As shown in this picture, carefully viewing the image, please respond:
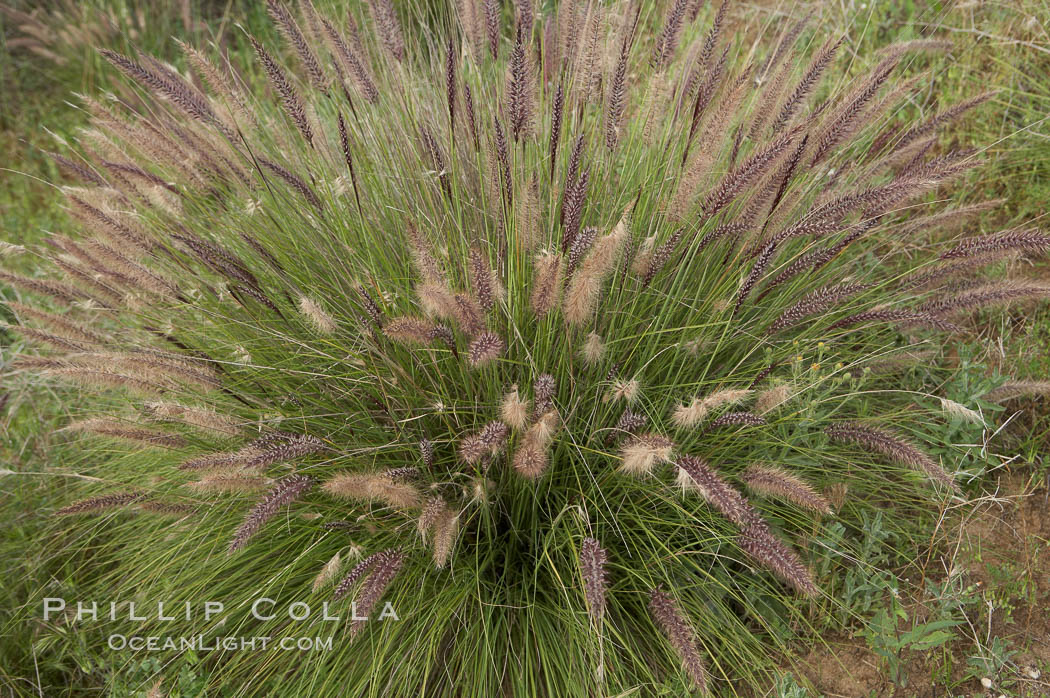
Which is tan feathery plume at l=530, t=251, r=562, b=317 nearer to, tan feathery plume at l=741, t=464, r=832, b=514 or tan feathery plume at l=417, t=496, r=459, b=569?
tan feathery plume at l=417, t=496, r=459, b=569

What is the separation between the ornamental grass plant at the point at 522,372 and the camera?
7.41 ft

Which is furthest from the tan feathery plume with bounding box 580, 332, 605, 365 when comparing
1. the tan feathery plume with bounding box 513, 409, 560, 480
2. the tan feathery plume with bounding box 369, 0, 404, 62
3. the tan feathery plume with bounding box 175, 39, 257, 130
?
the tan feathery plume with bounding box 175, 39, 257, 130

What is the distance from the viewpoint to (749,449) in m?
2.70

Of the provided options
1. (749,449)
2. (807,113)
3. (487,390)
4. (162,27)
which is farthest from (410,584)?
(162,27)

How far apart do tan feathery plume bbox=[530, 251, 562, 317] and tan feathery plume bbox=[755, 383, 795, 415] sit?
66 centimetres

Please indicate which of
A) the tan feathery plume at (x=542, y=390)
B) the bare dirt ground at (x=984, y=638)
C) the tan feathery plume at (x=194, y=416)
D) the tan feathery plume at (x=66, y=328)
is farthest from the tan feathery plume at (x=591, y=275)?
the tan feathery plume at (x=66, y=328)

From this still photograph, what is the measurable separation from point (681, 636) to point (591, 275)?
995 mm

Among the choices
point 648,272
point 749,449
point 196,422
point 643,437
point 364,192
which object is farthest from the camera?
point 364,192

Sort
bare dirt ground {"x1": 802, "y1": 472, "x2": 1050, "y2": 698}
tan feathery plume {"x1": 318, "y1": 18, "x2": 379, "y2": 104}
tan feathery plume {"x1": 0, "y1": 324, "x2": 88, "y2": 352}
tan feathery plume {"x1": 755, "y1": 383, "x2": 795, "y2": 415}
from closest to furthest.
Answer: tan feathery plume {"x1": 755, "y1": 383, "x2": 795, "y2": 415}, bare dirt ground {"x1": 802, "y1": 472, "x2": 1050, "y2": 698}, tan feathery plume {"x1": 0, "y1": 324, "x2": 88, "y2": 352}, tan feathery plume {"x1": 318, "y1": 18, "x2": 379, "y2": 104}

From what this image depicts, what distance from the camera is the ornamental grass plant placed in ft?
7.41

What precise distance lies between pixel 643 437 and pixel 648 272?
68 cm

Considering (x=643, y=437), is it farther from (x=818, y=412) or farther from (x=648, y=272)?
(x=818, y=412)

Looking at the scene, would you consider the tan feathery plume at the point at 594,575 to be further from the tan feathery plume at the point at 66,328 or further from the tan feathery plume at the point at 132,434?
the tan feathery plume at the point at 66,328

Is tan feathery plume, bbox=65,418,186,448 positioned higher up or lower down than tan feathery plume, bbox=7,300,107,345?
lower down
